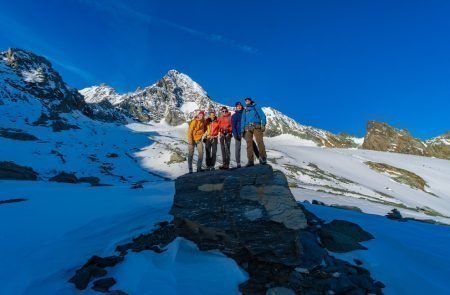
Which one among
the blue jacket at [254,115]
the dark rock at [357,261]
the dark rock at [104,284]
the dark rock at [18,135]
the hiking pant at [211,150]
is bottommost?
the dark rock at [104,284]

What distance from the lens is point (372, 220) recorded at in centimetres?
1958

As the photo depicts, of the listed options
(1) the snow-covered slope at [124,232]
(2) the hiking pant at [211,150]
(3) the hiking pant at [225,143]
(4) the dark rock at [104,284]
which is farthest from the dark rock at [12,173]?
(4) the dark rock at [104,284]

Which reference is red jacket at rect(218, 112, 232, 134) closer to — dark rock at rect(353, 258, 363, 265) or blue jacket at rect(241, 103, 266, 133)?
blue jacket at rect(241, 103, 266, 133)

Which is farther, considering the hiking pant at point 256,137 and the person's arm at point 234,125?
the person's arm at point 234,125

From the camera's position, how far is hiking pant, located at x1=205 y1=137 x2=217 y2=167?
16875mm

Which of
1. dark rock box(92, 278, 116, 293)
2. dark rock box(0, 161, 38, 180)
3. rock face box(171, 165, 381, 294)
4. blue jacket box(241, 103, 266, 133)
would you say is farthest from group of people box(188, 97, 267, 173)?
dark rock box(0, 161, 38, 180)

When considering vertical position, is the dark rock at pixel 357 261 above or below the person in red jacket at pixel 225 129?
below

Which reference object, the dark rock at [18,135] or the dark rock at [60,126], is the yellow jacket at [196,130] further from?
the dark rock at [60,126]

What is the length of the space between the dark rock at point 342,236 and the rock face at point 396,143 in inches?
5494

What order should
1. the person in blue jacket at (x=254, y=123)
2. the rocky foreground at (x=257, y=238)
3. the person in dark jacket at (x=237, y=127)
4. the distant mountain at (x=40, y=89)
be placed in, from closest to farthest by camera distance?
the rocky foreground at (x=257, y=238) < the person in blue jacket at (x=254, y=123) < the person in dark jacket at (x=237, y=127) < the distant mountain at (x=40, y=89)

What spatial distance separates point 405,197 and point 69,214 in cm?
4629

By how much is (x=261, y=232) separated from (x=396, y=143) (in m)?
151

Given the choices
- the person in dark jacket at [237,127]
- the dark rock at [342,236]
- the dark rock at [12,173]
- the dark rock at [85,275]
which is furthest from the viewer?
the dark rock at [12,173]

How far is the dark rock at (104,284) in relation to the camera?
447 inches
